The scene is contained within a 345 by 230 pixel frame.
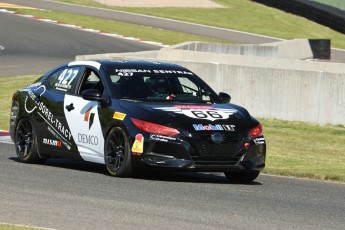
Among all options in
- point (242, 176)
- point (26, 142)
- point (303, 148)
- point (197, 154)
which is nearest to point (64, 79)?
point (26, 142)

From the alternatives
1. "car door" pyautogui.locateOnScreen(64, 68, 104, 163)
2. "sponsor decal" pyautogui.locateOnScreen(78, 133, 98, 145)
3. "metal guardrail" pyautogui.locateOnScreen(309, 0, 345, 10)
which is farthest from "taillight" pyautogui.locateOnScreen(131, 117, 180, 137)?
"metal guardrail" pyautogui.locateOnScreen(309, 0, 345, 10)

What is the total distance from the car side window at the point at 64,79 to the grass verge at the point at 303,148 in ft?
8.97

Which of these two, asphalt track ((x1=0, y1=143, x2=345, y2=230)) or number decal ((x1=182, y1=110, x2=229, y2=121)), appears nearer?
asphalt track ((x1=0, y1=143, x2=345, y2=230))

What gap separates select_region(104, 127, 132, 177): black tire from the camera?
12.2m

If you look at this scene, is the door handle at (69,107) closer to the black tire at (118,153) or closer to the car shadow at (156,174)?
the car shadow at (156,174)

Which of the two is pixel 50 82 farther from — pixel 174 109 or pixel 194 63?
pixel 194 63

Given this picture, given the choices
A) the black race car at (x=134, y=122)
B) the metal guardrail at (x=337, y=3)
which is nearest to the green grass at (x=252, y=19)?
the metal guardrail at (x=337, y=3)

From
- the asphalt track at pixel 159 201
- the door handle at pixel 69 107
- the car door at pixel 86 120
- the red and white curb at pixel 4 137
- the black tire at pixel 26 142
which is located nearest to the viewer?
the asphalt track at pixel 159 201

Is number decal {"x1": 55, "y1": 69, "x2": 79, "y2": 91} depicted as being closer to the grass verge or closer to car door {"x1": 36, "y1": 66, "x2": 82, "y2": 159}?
car door {"x1": 36, "y1": 66, "x2": 82, "y2": 159}

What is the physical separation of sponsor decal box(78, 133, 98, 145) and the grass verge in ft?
8.41

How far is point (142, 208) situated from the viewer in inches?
393

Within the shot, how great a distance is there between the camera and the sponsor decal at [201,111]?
1230 cm

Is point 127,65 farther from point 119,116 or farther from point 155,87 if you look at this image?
point 119,116

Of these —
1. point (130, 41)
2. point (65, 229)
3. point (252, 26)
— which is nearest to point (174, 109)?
point (65, 229)
